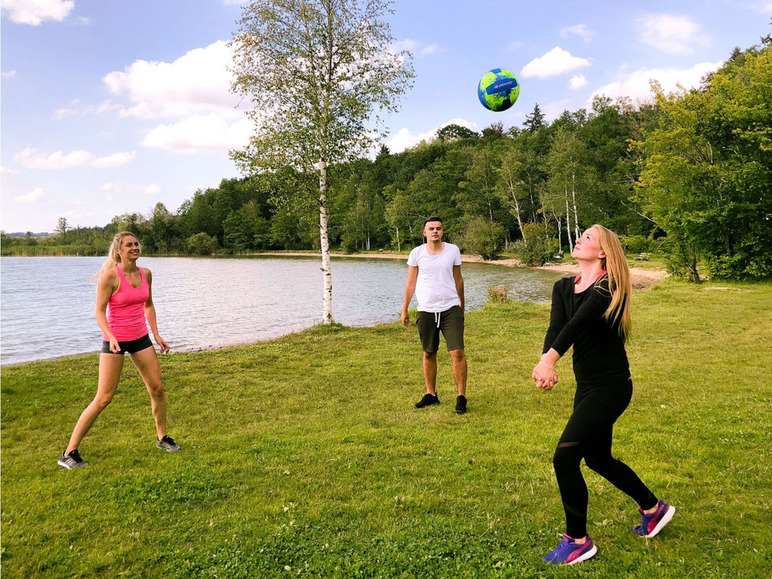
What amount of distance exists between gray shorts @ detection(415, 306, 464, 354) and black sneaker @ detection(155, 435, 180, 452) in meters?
3.59

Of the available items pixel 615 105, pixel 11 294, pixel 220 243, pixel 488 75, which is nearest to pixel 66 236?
pixel 220 243

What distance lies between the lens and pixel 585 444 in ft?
10.7

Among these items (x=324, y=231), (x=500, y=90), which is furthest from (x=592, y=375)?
(x=324, y=231)

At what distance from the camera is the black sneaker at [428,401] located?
731 cm

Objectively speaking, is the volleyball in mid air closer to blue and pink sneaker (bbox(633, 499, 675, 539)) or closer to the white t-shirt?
the white t-shirt

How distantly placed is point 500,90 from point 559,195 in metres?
43.7

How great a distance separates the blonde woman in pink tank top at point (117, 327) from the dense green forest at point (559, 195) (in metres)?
10.3

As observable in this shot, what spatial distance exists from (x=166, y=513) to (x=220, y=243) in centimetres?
11814

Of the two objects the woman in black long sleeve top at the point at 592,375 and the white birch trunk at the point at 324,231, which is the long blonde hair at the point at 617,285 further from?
the white birch trunk at the point at 324,231

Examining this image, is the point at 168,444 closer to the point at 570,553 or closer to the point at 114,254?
the point at 114,254

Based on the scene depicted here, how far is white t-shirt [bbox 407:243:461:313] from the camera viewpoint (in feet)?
22.7

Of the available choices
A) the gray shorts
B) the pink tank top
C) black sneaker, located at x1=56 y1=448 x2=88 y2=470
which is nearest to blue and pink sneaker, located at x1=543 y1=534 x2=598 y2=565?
the gray shorts

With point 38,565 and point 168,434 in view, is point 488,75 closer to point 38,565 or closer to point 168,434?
point 168,434

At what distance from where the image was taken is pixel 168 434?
6352 millimetres
